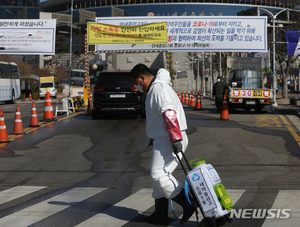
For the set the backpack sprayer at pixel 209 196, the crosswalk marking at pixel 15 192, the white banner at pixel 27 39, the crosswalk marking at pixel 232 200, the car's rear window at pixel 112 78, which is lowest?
the crosswalk marking at pixel 15 192

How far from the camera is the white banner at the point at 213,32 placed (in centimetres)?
2488

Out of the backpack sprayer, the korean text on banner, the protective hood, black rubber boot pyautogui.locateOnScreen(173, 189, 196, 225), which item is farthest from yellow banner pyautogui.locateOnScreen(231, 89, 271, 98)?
the backpack sprayer

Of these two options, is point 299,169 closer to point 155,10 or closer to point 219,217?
point 219,217

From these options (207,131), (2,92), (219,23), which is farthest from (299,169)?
(2,92)

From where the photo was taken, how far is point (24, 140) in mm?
11070

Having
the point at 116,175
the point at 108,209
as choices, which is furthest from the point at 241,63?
the point at 108,209

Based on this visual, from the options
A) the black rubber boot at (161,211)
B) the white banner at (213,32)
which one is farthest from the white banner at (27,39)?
the black rubber boot at (161,211)

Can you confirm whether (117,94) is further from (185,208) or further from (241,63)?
(185,208)

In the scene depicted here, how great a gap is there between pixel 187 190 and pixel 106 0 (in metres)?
106

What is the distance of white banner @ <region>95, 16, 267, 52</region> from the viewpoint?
24875 millimetres

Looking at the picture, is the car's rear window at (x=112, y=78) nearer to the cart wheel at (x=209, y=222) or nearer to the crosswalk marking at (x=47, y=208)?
the crosswalk marking at (x=47, y=208)

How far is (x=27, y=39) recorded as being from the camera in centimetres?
2492

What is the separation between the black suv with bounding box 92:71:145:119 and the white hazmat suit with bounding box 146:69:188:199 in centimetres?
1134

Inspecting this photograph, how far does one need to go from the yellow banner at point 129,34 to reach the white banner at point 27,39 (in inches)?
111
